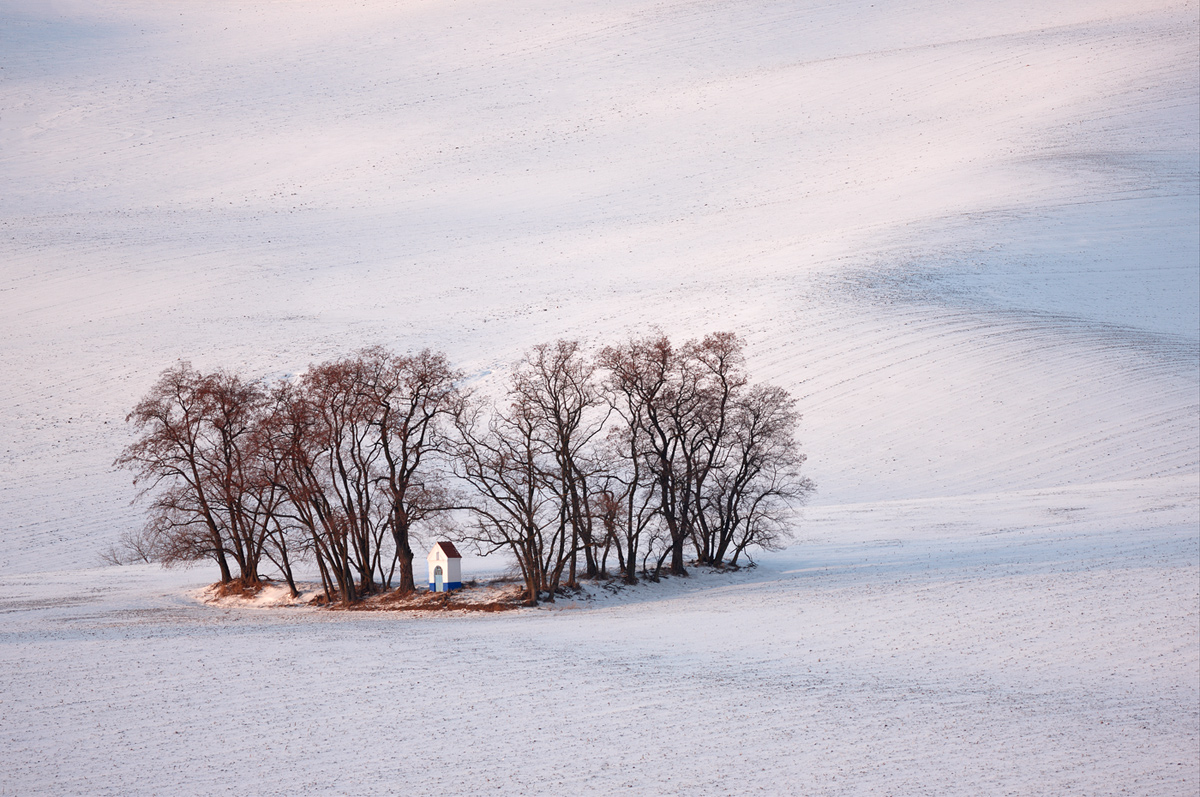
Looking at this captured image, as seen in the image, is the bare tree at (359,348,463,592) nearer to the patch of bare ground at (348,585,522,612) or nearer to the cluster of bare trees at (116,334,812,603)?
the cluster of bare trees at (116,334,812,603)

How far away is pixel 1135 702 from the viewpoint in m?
18.1

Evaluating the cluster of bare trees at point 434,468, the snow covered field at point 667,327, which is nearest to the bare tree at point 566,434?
the cluster of bare trees at point 434,468

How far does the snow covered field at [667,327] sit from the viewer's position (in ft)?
52.9

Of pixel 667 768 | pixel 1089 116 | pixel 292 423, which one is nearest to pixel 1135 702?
pixel 667 768

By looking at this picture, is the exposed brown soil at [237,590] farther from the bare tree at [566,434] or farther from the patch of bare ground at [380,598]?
the bare tree at [566,434]

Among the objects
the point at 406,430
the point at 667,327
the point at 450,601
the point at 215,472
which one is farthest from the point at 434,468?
the point at 667,327

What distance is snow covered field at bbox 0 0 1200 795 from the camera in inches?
634

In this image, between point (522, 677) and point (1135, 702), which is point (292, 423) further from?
point (1135, 702)

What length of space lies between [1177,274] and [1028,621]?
46150mm

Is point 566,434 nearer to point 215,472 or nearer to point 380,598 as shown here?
point 380,598

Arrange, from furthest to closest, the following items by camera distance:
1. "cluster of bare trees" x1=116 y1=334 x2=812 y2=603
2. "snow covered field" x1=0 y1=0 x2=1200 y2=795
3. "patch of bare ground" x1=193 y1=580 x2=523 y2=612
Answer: "cluster of bare trees" x1=116 y1=334 x2=812 y2=603, "patch of bare ground" x1=193 y1=580 x2=523 y2=612, "snow covered field" x1=0 y1=0 x2=1200 y2=795

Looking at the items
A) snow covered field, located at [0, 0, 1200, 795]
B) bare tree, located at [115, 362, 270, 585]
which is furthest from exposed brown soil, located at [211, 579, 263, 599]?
snow covered field, located at [0, 0, 1200, 795]

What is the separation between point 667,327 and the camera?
5709 centimetres

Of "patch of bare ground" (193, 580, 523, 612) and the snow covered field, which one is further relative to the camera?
"patch of bare ground" (193, 580, 523, 612)
